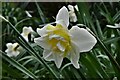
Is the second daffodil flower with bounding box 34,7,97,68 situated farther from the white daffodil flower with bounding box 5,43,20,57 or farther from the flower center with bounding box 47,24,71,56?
the white daffodil flower with bounding box 5,43,20,57

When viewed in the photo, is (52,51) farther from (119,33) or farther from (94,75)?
(119,33)

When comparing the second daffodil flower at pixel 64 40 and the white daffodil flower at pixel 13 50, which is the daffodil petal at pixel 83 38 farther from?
the white daffodil flower at pixel 13 50

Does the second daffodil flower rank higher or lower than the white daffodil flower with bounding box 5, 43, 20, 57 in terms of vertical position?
higher

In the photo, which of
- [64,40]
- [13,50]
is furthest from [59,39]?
[13,50]

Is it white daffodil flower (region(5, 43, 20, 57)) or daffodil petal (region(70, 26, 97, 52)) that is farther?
white daffodil flower (region(5, 43, 20, 57))

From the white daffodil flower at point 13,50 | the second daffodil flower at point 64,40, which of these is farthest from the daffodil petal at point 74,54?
the white daffodil flower at point 13,50

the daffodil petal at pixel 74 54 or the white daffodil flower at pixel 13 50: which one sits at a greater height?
the daffodil petal at pixel 74 54

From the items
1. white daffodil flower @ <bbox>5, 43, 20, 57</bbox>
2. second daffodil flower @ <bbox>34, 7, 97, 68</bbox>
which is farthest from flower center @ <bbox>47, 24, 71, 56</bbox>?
white daffodil flower @ <bbox>5, 43, 20, 57</bbox>
